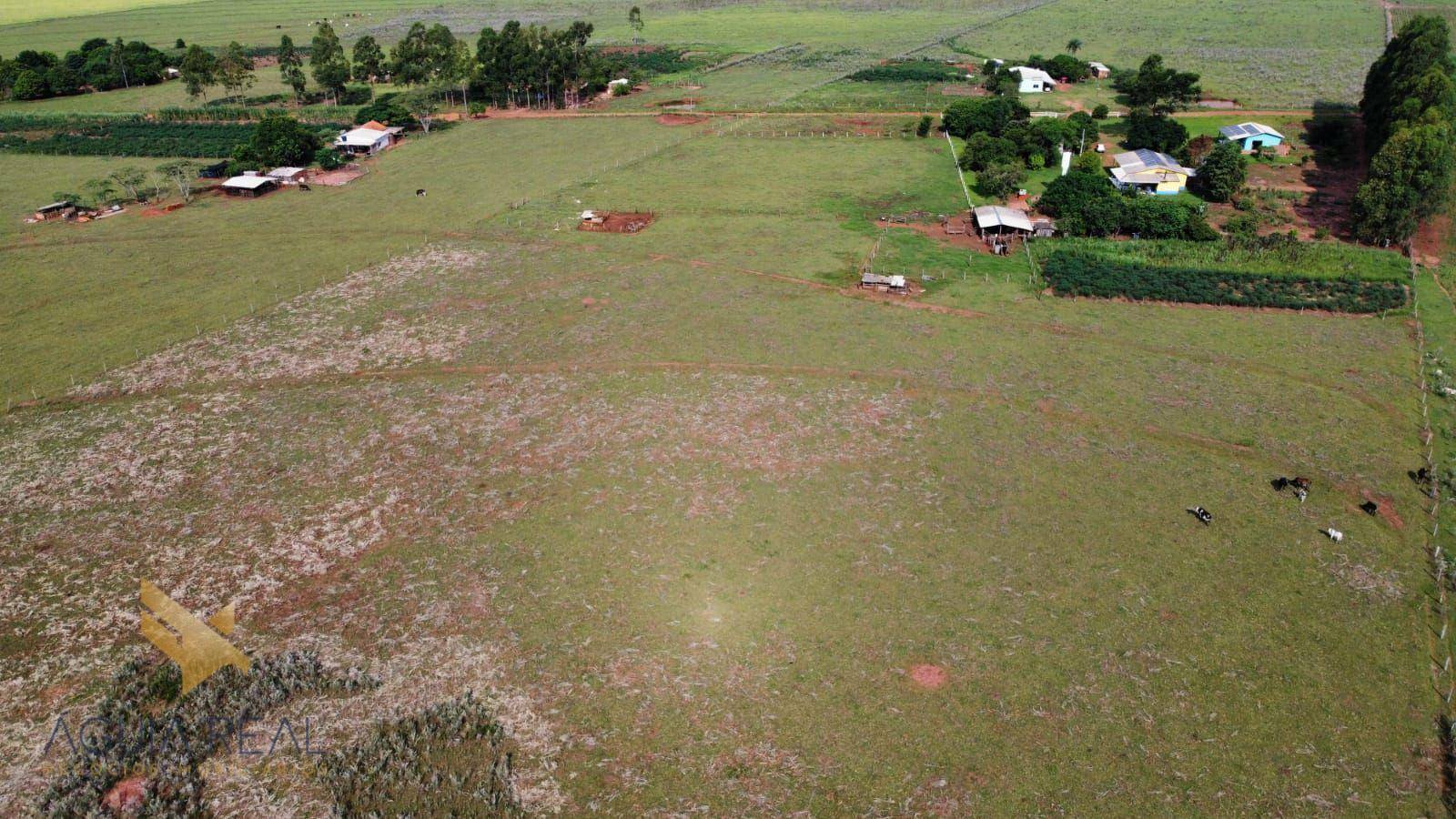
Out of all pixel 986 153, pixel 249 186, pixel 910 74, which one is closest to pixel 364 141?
pixel 249 186

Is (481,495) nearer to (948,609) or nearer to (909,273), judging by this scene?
(948,609)

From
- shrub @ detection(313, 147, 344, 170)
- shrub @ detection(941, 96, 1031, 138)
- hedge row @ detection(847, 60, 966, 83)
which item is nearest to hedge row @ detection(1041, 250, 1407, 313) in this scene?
shrub @ detection(941, 96, 1031, 138)

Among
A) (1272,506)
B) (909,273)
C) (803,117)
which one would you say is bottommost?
(1272,506)

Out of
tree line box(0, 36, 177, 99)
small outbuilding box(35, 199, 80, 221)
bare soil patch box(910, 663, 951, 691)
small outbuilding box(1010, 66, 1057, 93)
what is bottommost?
bare soil patch box(910, 663, 951, 691)

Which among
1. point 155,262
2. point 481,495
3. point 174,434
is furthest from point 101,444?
point 155,262

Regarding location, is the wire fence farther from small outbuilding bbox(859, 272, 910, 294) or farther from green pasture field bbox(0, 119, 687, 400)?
green pasture field bbox(0, 119, 687, 400)

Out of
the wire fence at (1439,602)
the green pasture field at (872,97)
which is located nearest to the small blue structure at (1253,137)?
the green pasture field at (872,97)

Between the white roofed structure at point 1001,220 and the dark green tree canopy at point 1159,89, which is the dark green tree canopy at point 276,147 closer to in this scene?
the white roofed structure at point 1001,220
